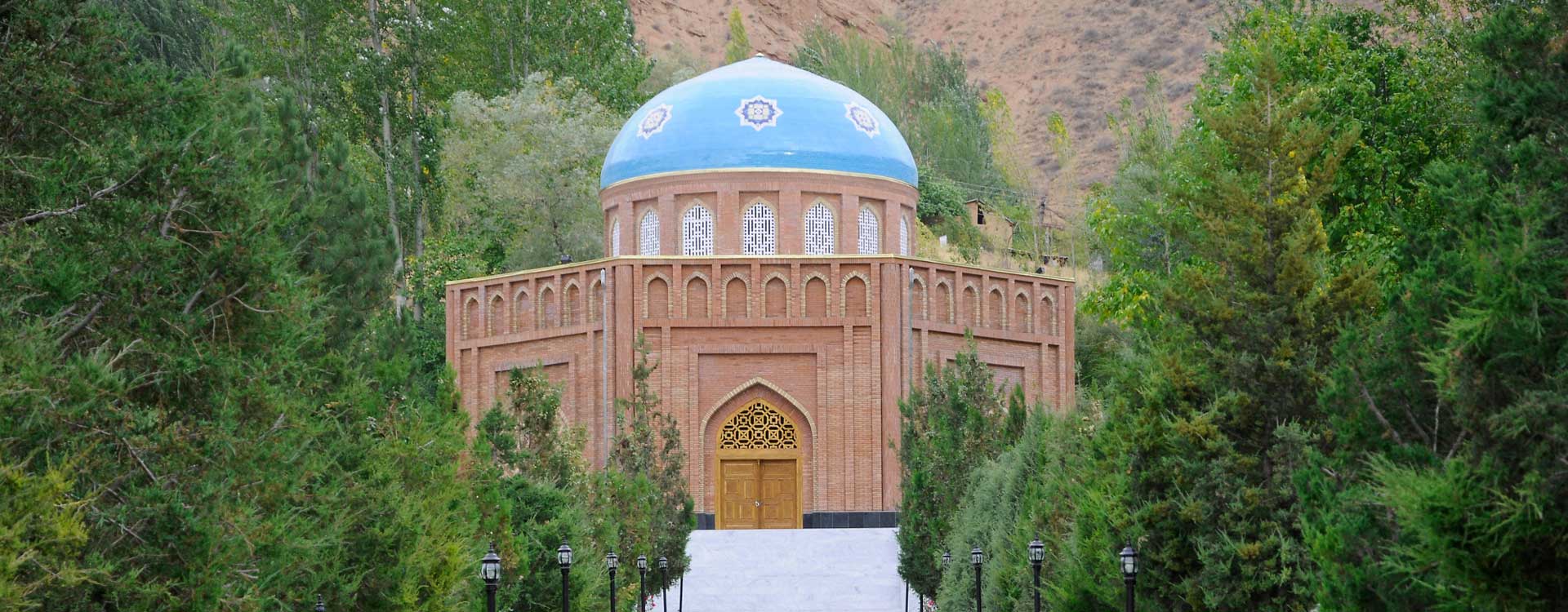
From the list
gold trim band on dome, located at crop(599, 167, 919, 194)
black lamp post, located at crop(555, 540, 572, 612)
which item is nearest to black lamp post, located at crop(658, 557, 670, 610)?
black lamp post, located at crop(555, 540, 572, 612)

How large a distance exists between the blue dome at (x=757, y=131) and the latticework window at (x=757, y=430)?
415 centimetres

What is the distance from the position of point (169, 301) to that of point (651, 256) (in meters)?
19.2

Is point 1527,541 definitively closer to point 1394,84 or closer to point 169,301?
point 169,301

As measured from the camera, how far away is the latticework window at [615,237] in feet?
102

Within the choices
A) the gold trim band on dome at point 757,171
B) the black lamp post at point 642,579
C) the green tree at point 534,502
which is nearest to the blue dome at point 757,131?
the gold trim band on dome at point 757,171

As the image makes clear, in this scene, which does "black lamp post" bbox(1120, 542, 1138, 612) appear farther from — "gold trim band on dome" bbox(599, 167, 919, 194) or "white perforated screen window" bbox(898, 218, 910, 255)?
"white perforated screen window" bbox(898, 218, 910, 255)

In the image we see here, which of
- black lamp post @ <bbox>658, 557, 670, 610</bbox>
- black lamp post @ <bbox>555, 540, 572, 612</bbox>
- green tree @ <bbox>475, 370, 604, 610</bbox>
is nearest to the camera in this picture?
black lamp post @ <bbox>555, 540, 572, 612</bbox>

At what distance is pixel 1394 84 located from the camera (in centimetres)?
2141

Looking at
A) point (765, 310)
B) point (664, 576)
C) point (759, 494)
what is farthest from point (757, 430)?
point (664, 576)

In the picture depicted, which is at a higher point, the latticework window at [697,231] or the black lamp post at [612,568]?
the latticework window at [697,231]

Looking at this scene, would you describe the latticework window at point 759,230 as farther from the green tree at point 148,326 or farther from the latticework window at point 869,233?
the green tree at point 148,326

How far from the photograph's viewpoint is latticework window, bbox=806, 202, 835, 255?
30047 millimetres

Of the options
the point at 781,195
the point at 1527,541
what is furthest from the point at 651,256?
the point at 1527,541

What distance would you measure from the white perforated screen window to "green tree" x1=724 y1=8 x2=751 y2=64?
38679mm
